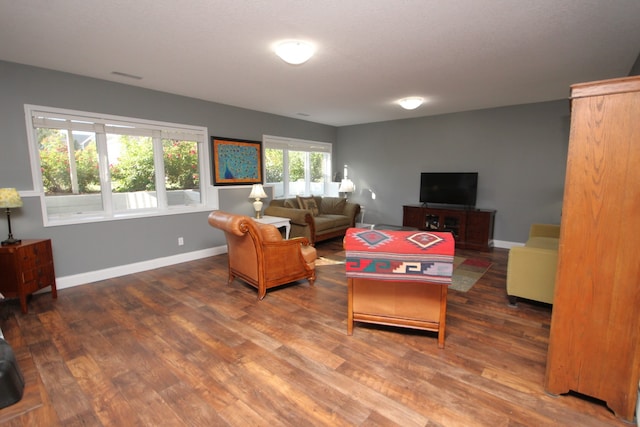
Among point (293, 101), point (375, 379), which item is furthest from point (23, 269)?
point (293, 101)

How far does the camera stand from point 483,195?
563cm

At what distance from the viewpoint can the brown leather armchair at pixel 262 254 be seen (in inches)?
126

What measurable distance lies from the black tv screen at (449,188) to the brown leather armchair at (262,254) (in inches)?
128

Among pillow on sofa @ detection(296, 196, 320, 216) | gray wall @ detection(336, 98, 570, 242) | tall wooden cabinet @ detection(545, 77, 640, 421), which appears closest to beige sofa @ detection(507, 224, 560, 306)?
tall wooden cabinet @ detection(545, 77, 640, 421)

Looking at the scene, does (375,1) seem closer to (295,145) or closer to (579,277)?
(579,277)

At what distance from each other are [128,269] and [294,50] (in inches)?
139

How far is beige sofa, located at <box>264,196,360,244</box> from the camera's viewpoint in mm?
5223

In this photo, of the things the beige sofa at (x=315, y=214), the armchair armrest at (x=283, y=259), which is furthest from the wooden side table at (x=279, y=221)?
the armchair armrest at (x=283, y=259)

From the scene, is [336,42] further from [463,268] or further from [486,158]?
[486,158]

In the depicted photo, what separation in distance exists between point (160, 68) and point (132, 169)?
155cm

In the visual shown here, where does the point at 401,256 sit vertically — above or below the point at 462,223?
above

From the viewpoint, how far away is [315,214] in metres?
6.07

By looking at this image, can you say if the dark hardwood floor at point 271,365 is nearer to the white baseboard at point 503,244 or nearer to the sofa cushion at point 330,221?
the sofa cushion at point 330,221

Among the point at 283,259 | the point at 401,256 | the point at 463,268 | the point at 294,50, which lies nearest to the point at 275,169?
the point at 283,259
